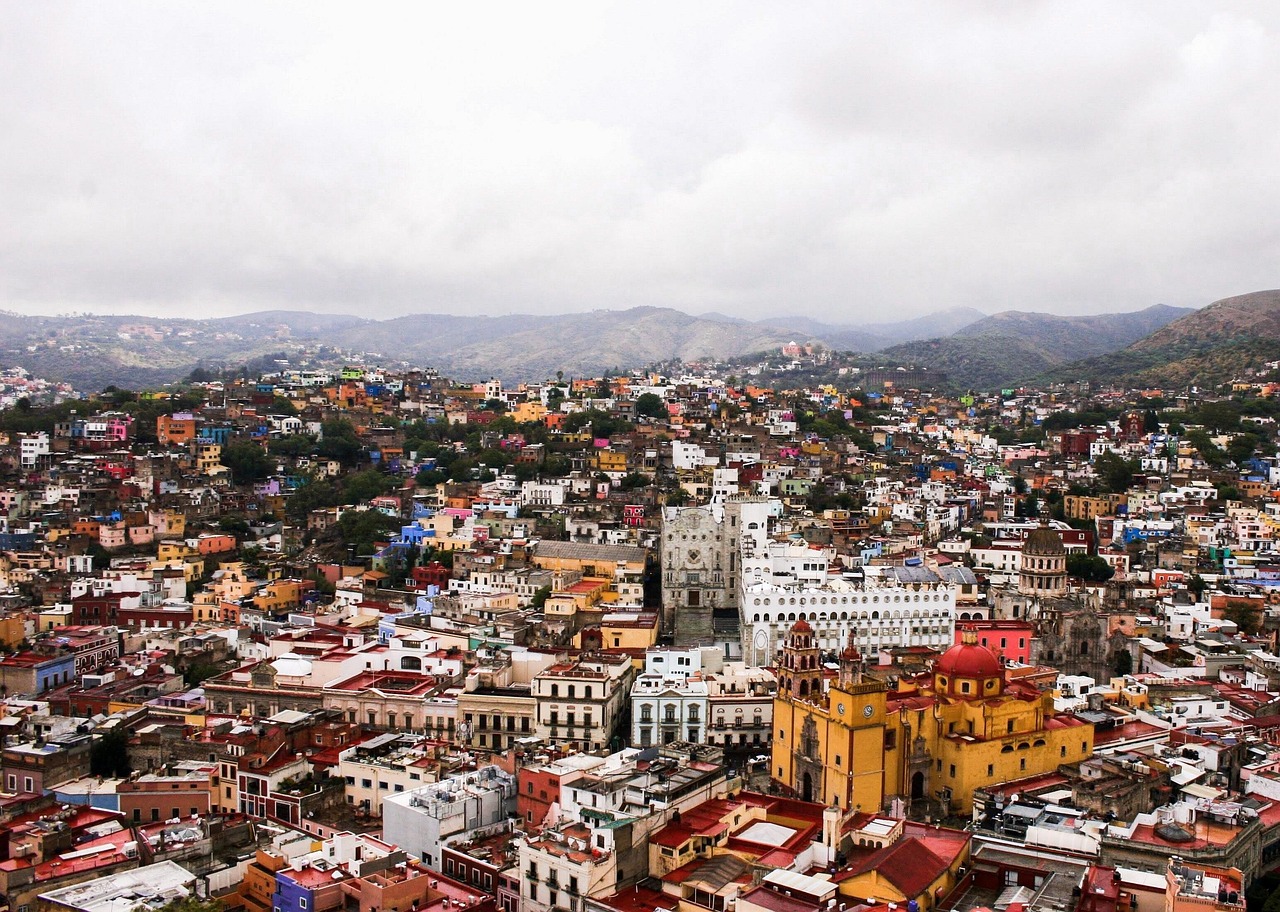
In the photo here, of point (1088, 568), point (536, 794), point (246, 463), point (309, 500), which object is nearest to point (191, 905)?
point (536, 794)

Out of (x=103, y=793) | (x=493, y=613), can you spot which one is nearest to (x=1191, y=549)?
(x=493, y=613)

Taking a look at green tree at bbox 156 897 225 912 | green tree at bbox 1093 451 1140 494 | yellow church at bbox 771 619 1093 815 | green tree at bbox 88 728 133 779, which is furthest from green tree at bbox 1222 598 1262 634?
green tree at bbox 88 728 133 779

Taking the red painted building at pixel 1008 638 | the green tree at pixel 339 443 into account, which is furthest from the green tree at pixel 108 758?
the green tree at pixel 339 443

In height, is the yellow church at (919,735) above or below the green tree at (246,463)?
below

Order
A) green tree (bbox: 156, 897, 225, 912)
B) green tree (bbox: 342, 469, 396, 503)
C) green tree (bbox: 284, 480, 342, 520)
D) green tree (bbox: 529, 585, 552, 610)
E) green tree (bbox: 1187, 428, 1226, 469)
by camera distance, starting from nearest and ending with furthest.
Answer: green tree (bbox: 156, 897, 225, 912) → green tree (bbox: 529, 585, 552, 610) → green tree (bbox: 284, 480, 342, 520) → green tree (bbox: 342, 469, 396, 503) → green tree (bbox: 1187, 428, 1226, 469)

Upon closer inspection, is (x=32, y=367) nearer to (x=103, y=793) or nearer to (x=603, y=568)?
(x=603, y=568)

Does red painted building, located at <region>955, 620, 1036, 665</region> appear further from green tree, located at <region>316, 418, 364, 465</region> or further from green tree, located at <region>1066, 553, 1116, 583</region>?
green tree, located at <region>316, 418, 364, 465</region>

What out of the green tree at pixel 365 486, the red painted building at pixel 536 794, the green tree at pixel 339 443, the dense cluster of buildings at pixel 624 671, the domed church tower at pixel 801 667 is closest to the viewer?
the dense cluster of buildings at pixel 624 671

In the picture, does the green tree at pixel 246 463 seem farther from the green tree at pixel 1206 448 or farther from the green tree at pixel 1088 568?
the green tree at pixel 1206 448
